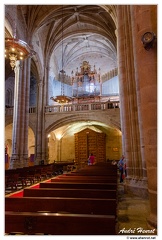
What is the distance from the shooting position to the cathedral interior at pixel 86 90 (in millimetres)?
3054

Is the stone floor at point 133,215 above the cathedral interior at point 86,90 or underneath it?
underneath

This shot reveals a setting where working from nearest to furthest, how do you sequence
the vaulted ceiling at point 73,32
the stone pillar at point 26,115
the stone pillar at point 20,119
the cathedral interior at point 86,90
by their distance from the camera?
the cathedral interior at point 86,90
the stone pillar at point 20,119
the stone pillar at point 26,115
the vaulted ceiling at point 73,32

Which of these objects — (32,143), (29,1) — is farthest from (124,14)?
(32,143)

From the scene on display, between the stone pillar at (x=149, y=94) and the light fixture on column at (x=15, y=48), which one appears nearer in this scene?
the stone pillar at (x=149, y=94)

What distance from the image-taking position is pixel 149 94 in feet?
9.29

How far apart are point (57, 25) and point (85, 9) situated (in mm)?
3027

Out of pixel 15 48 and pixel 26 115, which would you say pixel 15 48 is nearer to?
pixel 15 48

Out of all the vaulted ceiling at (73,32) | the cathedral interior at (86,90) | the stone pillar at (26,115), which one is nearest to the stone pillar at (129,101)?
the cathedral interior at (86,90)

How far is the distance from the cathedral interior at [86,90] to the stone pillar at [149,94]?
1 cm

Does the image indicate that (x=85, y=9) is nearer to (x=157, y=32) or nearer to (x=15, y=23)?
(x=15, y=23)

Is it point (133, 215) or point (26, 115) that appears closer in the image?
point (133, 215)

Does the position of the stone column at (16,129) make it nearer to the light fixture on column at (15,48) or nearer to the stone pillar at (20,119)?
the stone pillar at (20,119)

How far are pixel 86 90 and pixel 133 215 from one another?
19.3 meters

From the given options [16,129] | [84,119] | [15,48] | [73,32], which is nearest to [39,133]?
[16,129]
